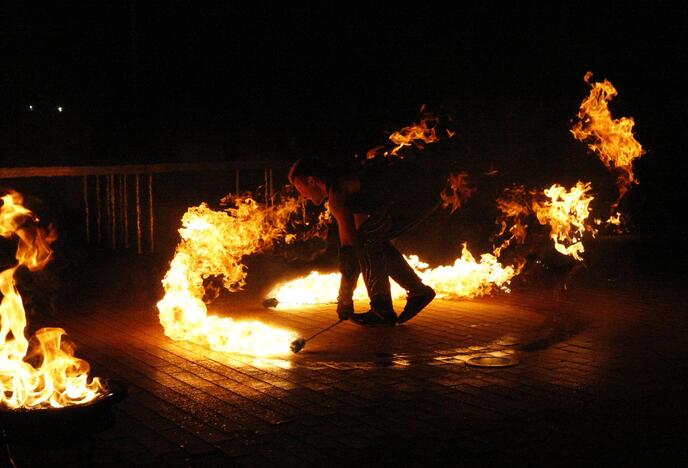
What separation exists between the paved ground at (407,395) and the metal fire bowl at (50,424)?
13cm

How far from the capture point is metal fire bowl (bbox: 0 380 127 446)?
450 centimetres

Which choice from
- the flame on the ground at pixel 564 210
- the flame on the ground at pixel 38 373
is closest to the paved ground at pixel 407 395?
the flame on the ground at pixel 38 373

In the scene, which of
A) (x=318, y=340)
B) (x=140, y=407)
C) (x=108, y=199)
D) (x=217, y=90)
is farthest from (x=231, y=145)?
(x=140, y=407)

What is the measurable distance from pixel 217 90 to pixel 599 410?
12.7 metres

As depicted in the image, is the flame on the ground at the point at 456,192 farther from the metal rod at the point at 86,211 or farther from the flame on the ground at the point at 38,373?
the flame on the ground at the point at 38,373

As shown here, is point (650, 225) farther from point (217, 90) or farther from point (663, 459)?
point (663, 459)

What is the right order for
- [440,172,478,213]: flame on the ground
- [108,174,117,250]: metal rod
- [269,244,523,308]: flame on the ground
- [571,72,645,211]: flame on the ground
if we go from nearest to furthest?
[440,172,478,213]: flame on the ground
[571,72,645,211]: flame on the ground
[269,244,523,308]: flame on the ground
[108,174,117,250]: metal rod

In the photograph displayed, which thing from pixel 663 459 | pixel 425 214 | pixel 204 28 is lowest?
pixel 663 459

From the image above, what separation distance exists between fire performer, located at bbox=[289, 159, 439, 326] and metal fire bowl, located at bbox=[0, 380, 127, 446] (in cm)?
513

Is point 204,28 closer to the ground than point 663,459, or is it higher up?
higher up

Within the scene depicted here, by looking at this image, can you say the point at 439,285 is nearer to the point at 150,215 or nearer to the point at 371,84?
the point at 150,215

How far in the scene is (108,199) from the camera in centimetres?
1262

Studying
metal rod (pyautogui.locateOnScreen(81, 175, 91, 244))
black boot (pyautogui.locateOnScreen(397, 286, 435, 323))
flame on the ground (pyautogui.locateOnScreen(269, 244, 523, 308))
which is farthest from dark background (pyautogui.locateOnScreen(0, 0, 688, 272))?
black boot (pyautogui.locateOnScreen(397, 286, 435, 323))

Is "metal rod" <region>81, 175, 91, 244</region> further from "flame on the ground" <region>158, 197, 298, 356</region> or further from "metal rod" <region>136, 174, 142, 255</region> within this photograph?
"flame on the ground" <region>158, 197, 298, 356</region>
